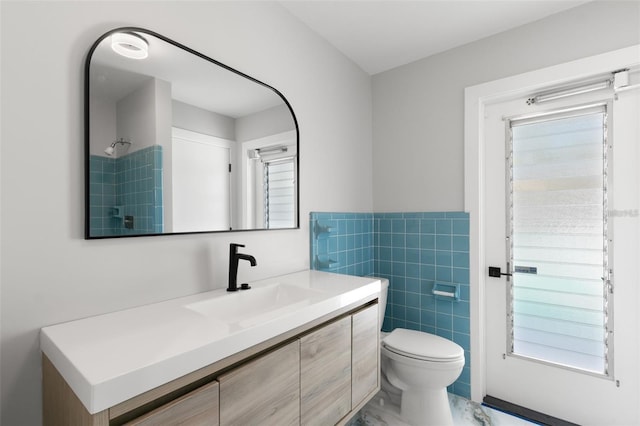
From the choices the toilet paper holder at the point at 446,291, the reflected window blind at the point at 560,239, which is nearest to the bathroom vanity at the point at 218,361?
the toilet paper holder at the point at 446,291

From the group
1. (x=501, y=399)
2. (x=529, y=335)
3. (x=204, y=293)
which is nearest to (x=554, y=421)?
(x=501, y=399)

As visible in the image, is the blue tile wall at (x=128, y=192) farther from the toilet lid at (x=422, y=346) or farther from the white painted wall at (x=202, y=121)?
the toilet lid at (x=422, y=346)

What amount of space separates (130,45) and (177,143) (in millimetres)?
371

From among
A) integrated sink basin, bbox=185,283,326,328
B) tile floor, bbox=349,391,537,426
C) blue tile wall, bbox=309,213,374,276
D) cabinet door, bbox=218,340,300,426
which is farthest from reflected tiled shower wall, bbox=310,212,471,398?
cabinet door, bbox=218,340,300,426

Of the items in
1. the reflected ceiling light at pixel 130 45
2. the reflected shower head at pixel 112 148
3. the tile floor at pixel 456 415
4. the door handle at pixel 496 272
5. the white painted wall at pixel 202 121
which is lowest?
the tile floor at pixel 456 415

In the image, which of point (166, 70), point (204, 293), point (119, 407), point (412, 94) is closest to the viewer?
point (119, 407)

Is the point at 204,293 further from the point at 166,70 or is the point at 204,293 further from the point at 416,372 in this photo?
the point at 416,372

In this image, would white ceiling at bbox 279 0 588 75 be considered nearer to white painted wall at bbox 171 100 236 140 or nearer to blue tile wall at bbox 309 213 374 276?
white painted wall at bbox 171 100 236 140

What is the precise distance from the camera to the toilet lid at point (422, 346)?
171cm

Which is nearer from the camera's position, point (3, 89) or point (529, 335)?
point (3, 89)

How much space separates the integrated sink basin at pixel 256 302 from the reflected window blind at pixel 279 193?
0.37m

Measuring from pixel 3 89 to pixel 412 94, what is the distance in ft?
7.39

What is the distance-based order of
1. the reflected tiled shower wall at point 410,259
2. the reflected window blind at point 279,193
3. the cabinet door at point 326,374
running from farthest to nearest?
the reflected tiled shower wall at point 410,259
the reflected window blind at point 279,193
the cabinet door at point 326,374

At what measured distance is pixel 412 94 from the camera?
7.75 ft
